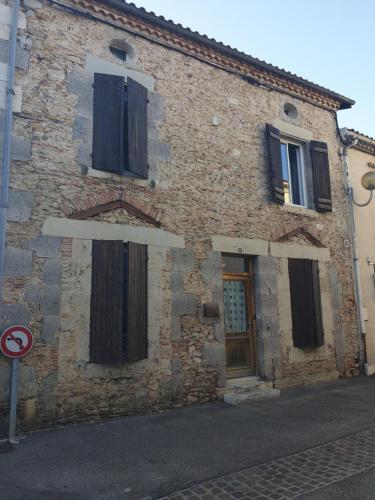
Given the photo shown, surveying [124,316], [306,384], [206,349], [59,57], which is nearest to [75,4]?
[59,57]

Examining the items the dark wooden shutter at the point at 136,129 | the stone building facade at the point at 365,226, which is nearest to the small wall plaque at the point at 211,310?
the dark wooden shutter at the point at 136,129

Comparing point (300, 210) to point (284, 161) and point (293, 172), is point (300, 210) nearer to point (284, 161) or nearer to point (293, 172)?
point (293, 172)

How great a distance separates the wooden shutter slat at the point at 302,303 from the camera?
25.6ft

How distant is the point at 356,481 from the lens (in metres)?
3.52

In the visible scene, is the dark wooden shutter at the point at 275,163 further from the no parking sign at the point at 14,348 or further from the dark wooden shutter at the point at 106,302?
the no parking sign at the point at 14,348

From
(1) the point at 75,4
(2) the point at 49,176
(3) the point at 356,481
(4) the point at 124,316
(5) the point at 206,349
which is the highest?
(1) the point at 75,4

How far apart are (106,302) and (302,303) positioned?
4194 mm

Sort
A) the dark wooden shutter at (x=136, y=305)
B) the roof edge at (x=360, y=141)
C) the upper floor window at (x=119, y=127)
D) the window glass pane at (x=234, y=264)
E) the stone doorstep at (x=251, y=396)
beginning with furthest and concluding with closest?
the roof edge at (x=360, y=141) → the window glass pane at (x=234, y=264) → the stone doorstep at (x=251, y=396) → the upper floor window at (x=119, y=127) → the dark wooden shutter at (x=136, y=305)

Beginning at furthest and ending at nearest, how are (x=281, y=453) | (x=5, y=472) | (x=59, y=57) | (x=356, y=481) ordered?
(x=59, y=57)
(x=281, y=453)
(x=5, y=472)
(x=356, y=481)

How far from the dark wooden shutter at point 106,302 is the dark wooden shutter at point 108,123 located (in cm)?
130

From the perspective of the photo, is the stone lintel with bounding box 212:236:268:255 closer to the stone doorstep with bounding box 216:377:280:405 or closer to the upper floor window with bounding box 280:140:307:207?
the upper floor window with bounding box 280:140:307:207

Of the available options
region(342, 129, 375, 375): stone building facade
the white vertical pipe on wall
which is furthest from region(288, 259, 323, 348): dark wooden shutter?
the white vertical pipe on wall

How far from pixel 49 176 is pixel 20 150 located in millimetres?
511

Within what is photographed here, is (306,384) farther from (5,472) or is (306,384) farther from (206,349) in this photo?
(5,472)
